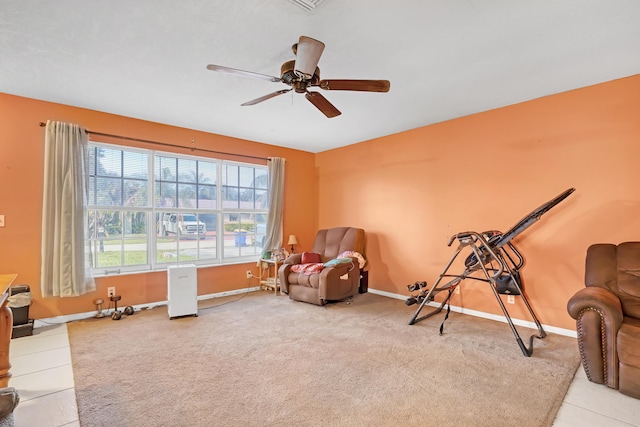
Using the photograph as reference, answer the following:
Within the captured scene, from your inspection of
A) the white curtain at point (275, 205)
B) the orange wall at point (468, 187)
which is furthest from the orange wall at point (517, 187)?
the white curtain at point (275, 205)

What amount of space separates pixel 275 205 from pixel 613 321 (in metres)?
4.38

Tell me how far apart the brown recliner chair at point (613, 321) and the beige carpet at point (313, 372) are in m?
0.29

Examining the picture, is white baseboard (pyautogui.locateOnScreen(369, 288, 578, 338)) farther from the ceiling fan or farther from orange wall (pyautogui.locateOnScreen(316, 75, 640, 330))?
the ceiling fan

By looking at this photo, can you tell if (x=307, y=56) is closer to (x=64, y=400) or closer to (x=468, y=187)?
(x=64, y=400)

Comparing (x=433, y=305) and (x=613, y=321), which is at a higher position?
(x=613, y=321)

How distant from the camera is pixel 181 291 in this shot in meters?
3.76

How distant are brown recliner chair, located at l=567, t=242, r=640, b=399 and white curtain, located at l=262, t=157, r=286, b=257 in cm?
406

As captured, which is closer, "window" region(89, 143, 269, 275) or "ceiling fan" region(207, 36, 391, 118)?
"ceiling fan" region(207, 36, 391, 118)

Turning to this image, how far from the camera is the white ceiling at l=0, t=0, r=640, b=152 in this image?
6.50 ft

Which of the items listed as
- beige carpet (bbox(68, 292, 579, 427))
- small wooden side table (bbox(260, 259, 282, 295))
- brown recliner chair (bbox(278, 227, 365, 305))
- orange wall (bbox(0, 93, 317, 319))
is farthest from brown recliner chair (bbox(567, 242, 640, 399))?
orange wall (bbox(0, 93, 317, 319))

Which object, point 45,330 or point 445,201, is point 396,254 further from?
point 45,330

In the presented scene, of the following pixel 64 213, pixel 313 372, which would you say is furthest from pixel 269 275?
pixel 313 372

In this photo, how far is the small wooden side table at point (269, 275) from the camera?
496 cm

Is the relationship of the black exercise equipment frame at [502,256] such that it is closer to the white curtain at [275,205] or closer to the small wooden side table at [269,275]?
the small wooden side table at [269,275]
